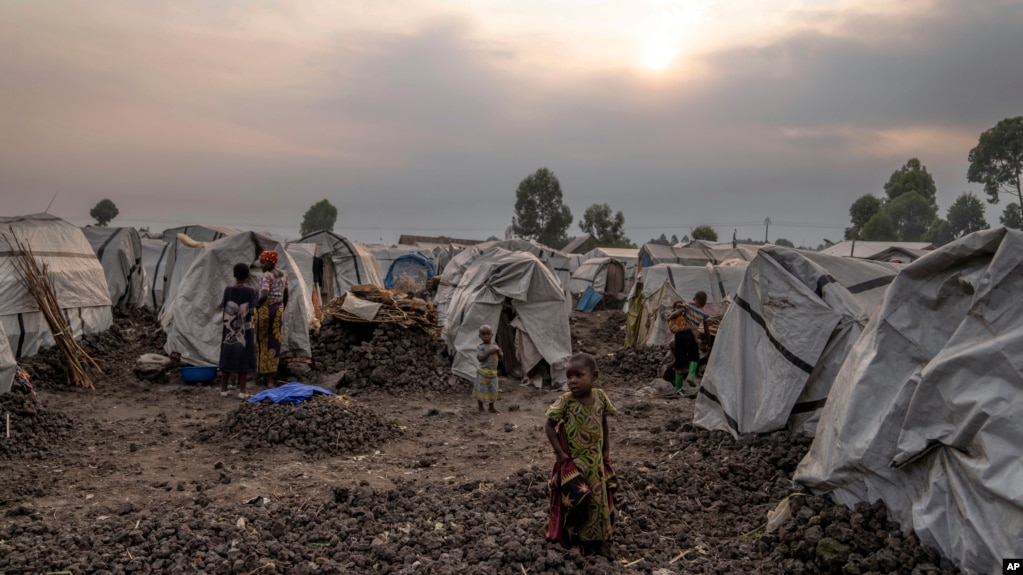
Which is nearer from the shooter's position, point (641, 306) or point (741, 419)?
point (741, 419)

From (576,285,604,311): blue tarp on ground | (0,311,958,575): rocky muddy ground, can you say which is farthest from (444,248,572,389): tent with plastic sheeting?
(576,285,604,311): blue tarp on ground

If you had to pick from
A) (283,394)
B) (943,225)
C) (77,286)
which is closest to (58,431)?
(283,394)

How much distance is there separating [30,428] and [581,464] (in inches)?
196

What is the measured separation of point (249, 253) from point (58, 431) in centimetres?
421

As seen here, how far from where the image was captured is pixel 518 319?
9.80 meters

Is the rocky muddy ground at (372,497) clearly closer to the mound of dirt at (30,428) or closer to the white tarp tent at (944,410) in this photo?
the mound of dirt at (30,428)

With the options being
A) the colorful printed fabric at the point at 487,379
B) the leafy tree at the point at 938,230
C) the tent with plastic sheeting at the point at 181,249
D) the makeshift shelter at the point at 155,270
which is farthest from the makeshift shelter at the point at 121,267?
the leafy tree at the point at 938,230

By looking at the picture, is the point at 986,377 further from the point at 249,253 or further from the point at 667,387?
the point at 249,253

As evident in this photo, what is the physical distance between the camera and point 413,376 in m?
9.05

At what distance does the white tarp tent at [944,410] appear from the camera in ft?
9.19

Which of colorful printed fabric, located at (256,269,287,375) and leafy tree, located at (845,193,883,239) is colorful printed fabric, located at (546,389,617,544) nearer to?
colorful printed fabric, located at (256,269,287,375)

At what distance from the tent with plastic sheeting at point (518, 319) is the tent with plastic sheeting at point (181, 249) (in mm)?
6084

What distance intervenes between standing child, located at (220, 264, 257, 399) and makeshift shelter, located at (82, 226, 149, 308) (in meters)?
7.17

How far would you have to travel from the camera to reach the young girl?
353cm
